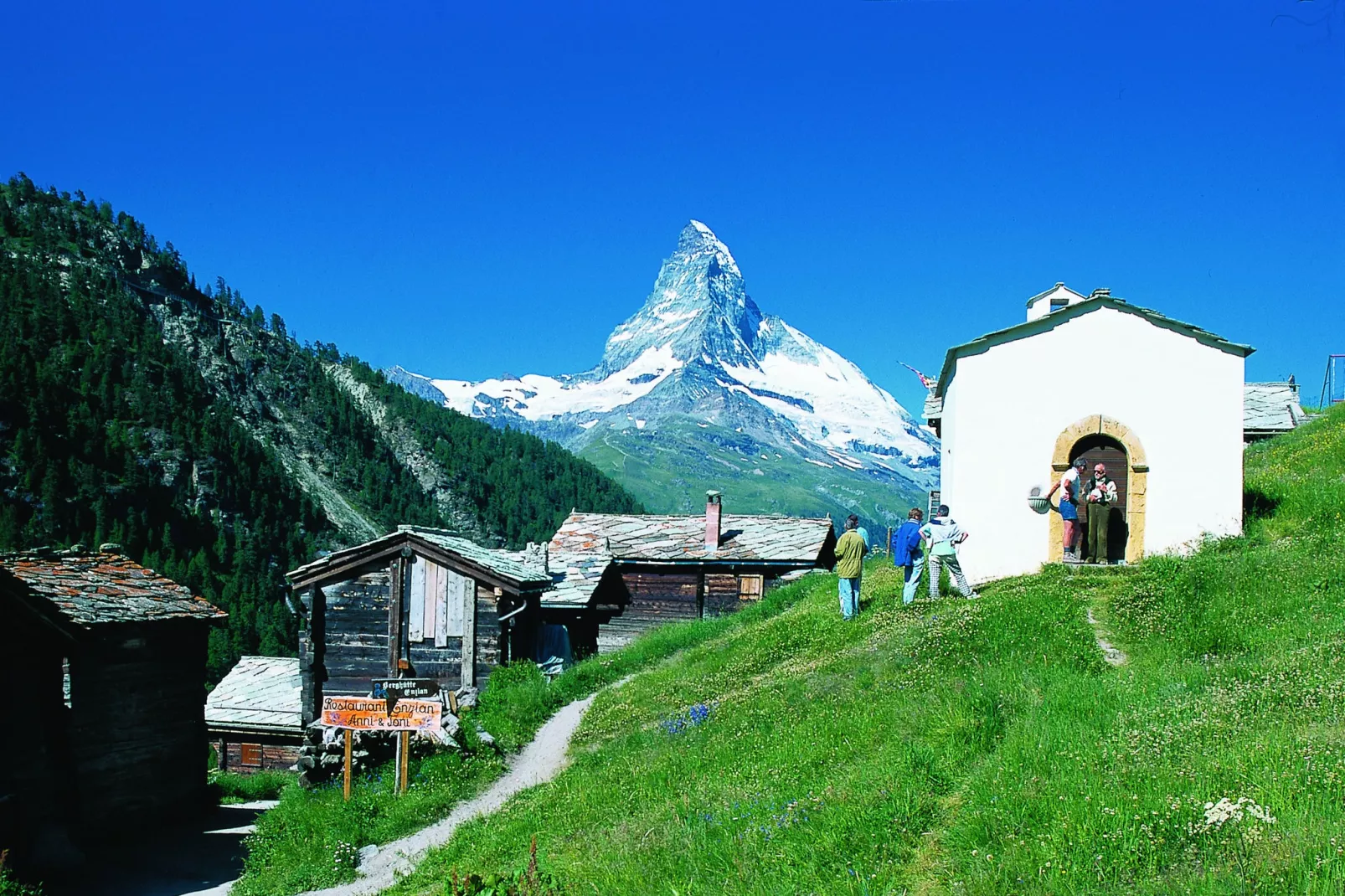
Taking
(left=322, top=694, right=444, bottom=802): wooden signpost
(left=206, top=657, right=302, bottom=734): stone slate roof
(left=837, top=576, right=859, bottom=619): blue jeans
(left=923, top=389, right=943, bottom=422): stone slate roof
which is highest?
(left=923, top=389, right=943, bottom=422): stone slate roof

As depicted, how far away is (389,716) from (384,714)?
0.28 ft

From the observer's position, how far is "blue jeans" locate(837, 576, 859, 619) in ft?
63.4

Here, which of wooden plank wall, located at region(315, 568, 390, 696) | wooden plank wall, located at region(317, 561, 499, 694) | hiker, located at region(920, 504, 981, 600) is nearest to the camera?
hiker, located at region(920, 504, 981, 600)

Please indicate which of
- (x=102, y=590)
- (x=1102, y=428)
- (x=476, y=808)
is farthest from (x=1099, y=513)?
(x=102, y=590)

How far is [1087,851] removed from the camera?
6.74m

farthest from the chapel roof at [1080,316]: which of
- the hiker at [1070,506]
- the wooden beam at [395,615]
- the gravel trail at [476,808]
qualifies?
the wooden beam at [395,615]

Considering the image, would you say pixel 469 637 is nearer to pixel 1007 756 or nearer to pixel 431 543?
pixel 431 543

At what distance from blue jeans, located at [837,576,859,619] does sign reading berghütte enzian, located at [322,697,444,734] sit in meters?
8.04

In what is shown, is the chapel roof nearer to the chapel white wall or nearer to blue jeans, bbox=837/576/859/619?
the chapel white wall

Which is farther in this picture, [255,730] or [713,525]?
[713,525]

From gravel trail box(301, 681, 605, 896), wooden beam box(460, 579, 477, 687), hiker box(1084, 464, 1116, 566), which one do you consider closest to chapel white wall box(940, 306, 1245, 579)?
hiker box(1084, 464, 1116, 566)

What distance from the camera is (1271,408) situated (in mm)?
35750

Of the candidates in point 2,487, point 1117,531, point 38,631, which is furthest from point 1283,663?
point 2,487

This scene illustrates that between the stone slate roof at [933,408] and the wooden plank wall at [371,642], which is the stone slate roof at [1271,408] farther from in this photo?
the wooden plank wall at [371,642]
